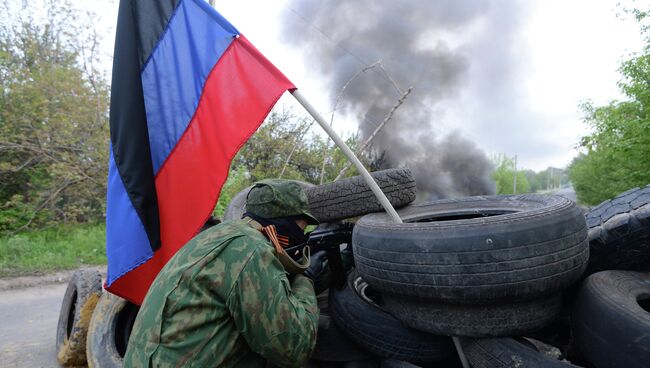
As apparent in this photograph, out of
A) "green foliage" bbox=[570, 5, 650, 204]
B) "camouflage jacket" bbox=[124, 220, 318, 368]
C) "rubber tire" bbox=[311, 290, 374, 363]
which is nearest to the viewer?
"camouflage jacket" bbox=[124, 220, 318, 368]

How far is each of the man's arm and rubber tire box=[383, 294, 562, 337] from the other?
24.6 inches

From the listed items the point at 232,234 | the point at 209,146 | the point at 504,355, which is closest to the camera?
the point at 232,234

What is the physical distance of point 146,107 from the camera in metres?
2.40

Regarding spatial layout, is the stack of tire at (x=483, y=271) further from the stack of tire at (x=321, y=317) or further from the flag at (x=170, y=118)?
the flag at (x=170, y=118)

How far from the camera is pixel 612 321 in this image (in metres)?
1.64

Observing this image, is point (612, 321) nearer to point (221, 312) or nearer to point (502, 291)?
point (502, 291)

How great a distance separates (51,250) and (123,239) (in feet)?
25.0

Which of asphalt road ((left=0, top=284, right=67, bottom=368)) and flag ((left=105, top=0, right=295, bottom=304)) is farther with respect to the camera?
asphalt road ((left=0, top=284, right=67, bottom=368))

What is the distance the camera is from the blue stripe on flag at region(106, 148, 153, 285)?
2.30 m

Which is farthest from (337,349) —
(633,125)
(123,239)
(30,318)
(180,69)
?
(633,125)

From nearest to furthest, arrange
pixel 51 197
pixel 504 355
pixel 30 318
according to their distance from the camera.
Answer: pixel 504 355
pixel 30 318
pixel 51 197

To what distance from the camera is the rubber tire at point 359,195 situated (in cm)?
289

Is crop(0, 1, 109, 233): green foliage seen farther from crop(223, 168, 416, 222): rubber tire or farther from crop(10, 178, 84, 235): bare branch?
crop(223, 168, 416, 222): rubber tire

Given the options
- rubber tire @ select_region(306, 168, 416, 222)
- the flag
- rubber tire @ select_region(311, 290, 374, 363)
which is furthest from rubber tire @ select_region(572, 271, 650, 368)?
the flag
